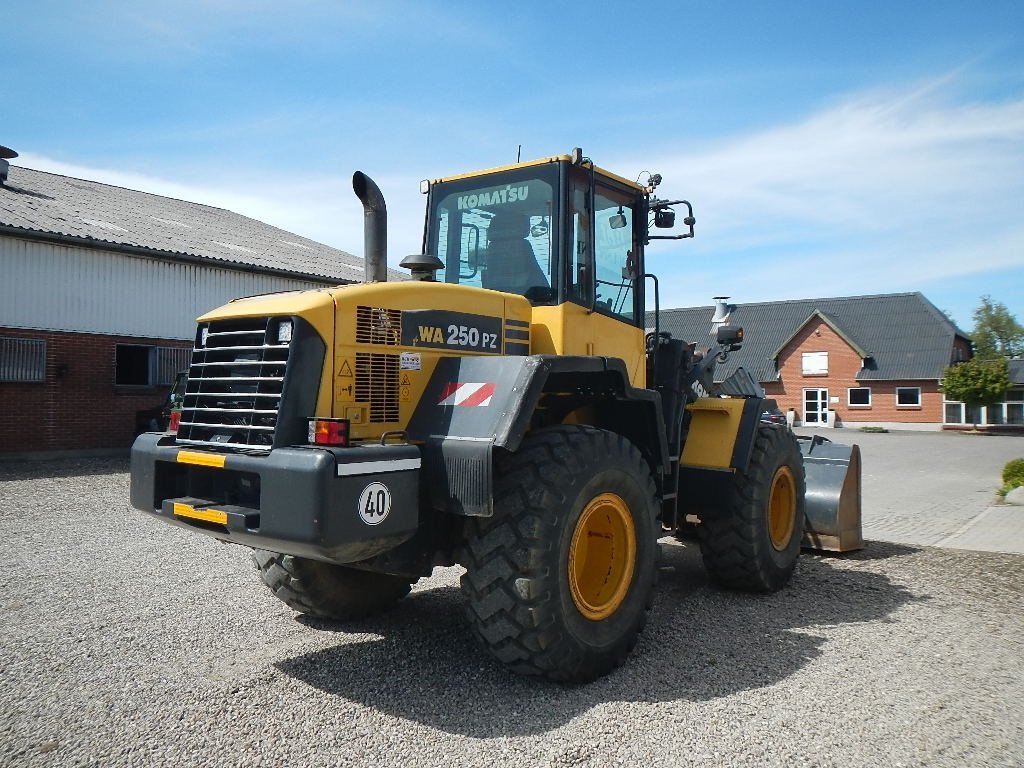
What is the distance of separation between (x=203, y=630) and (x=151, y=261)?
1344 centimetres

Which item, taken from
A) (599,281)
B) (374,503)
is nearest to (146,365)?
(599,281)

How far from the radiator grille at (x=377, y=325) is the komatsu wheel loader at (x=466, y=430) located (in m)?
0.01

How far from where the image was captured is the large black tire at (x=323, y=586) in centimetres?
498

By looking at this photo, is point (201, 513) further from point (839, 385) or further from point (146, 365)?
point (839, 385)

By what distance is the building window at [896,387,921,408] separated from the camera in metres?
40.6

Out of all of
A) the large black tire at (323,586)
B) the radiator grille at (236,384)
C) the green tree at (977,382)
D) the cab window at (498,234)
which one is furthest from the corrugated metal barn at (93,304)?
the green tree at (977,382)

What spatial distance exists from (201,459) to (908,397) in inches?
1685

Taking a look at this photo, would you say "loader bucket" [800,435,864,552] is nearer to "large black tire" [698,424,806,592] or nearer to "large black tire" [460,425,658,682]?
"large black tire" [698,424,806,592]

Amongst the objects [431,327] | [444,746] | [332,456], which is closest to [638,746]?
[444,746]

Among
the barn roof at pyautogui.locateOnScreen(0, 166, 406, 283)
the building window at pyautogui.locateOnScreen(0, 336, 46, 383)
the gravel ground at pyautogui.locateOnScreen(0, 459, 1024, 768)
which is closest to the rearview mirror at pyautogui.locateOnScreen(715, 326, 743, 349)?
the gravel ground at pyautogui.locateOnScreen(0, 459, 1024, 768)

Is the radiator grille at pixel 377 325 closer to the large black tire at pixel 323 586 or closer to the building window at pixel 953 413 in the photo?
the large black tire at pixel 323 586

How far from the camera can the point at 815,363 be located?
1694 inches

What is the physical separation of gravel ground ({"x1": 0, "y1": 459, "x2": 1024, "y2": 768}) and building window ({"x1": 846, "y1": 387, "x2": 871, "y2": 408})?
124ft

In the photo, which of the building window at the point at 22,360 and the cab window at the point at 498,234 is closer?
the cab window at the point at 498,234
